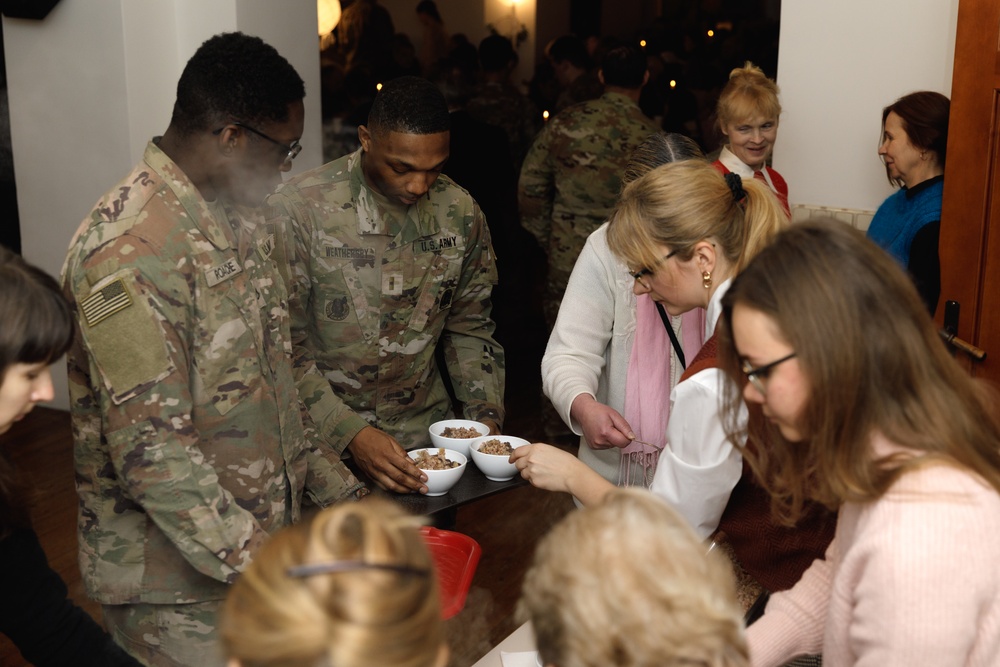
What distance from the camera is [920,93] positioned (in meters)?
2.94

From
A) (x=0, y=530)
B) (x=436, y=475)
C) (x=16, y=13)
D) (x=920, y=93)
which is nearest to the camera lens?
(x=0, y=530)

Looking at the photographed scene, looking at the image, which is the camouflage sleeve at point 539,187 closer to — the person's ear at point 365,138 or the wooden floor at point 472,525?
the wooden floor at point 472,525

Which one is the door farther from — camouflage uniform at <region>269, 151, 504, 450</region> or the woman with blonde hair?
camouflage uniform at <region>269, 151, 504, 450</region>

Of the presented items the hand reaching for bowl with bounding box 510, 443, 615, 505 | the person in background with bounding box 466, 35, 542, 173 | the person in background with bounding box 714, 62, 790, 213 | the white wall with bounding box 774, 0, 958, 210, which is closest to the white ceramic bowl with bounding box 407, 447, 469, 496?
the hand reaching for bowl with bounding box 510, 443, 615, 505

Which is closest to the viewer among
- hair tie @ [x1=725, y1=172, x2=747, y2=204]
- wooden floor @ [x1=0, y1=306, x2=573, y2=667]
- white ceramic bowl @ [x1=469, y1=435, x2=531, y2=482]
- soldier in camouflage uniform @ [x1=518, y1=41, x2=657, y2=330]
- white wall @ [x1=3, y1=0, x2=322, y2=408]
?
hair tie @ [x1=725, y1=172, x2=747, y2=204]

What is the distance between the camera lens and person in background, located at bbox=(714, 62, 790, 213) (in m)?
3.37

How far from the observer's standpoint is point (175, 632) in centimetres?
184

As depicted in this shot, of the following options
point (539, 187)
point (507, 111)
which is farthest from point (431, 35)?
point (539, 187)

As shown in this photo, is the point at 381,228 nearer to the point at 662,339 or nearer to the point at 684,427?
the point at 662,339

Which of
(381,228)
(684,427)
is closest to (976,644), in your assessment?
(684,427)

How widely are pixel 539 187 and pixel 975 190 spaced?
2.42 m

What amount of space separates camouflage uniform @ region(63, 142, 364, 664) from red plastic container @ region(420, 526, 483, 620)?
1.07 feet

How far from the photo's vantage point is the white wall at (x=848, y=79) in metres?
3.04

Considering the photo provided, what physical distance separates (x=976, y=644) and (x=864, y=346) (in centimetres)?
39
